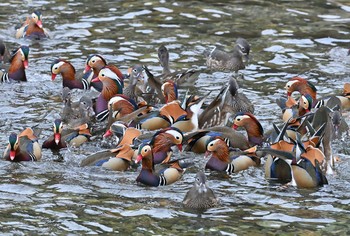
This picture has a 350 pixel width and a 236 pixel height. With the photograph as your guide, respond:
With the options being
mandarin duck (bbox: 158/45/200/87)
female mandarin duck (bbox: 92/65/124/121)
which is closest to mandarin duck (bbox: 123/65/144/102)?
female mandarin duck (bbox: 92/65/124/121)

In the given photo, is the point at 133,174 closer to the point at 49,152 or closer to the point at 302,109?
the point at 49,152

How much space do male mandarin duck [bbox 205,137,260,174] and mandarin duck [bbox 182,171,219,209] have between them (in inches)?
54.1

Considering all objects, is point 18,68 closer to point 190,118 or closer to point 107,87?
point 107,87

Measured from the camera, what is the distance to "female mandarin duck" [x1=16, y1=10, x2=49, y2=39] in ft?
61.9

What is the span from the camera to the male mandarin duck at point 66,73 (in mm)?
16172

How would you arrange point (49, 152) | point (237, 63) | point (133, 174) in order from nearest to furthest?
point (133, 174)
point (49, 152)
point (237, 63)

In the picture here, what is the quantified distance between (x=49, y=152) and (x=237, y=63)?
4.93m

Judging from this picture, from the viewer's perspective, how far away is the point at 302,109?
1411 centimetres

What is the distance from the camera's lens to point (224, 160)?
12617 millimetres

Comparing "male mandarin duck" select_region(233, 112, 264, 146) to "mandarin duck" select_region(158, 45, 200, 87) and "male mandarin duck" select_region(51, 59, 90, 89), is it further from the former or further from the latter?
"male mandarin duck" select_region(51, 59, 90, 89)

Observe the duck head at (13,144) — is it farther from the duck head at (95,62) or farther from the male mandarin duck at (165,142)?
the duck head at (95,62)

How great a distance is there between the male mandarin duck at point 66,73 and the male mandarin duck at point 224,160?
4223 millimetres

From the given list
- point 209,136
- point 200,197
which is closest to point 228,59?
point 209,136

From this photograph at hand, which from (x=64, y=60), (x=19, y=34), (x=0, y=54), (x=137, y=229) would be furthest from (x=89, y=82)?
(x=137, y=229)
